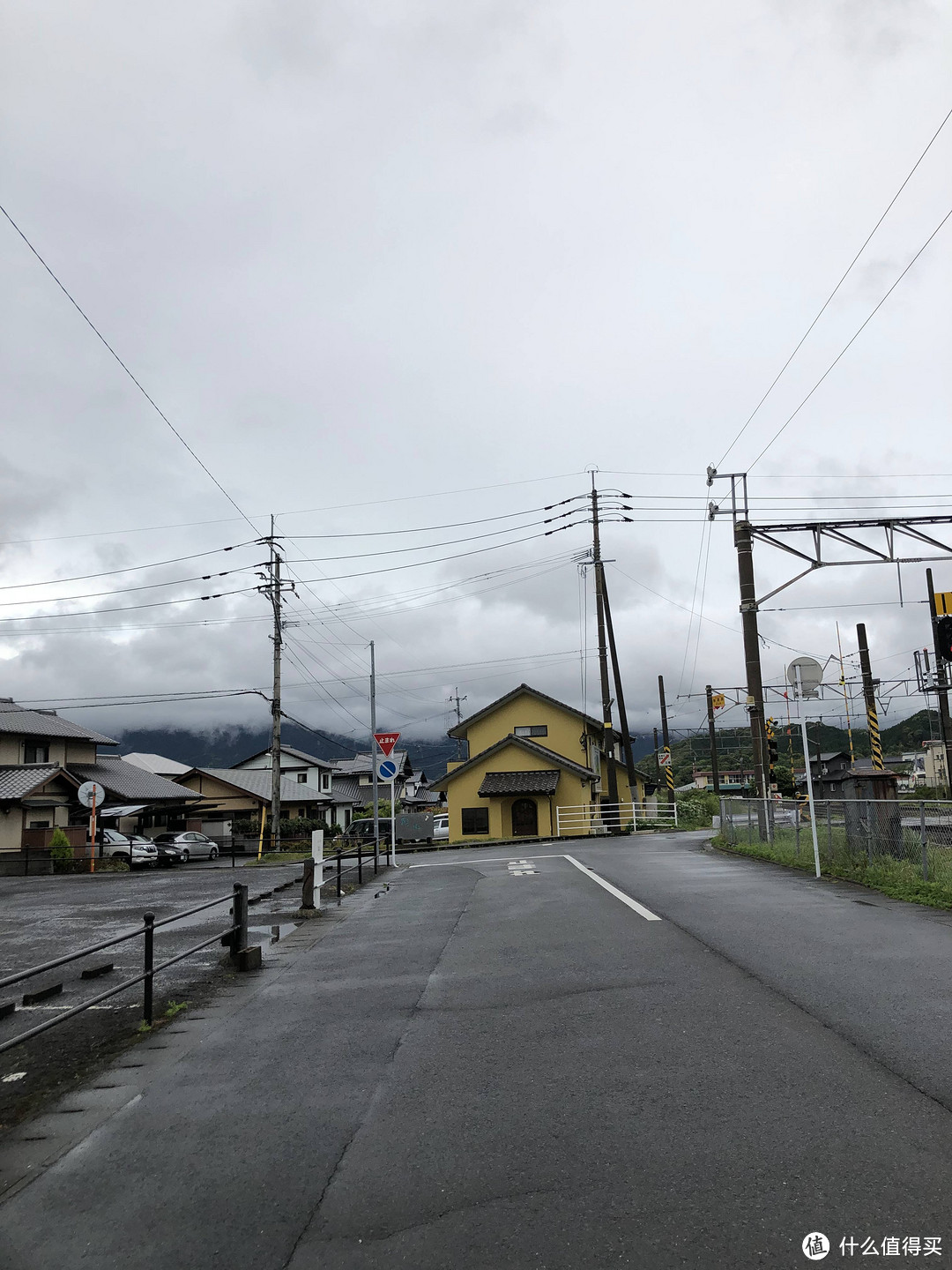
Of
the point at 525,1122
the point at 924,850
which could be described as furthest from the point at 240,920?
the point at 924,850

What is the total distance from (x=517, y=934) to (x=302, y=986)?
3047 mm

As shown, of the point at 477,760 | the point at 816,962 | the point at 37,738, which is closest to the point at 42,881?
the point at 37,738

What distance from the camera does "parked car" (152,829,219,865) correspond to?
40.3 m

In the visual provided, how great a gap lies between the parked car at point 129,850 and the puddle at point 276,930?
23.1 metres

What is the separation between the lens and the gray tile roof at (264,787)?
58.7 metres

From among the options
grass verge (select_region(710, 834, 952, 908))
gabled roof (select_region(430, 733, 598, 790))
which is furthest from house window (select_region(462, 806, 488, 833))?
grass verge (select_region(710, 834, 952, 908))

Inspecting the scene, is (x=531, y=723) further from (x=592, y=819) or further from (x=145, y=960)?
(x=145, y=960)

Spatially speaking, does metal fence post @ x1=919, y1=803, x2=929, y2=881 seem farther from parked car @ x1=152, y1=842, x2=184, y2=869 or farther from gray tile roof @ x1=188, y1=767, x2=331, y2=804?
gray tile roof @ x1=188, y1=767, x2=331, y2=804

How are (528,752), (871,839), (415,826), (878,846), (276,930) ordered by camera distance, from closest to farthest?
(276,930) → (878,846) → (871,839) → (415,826) → (528,752)

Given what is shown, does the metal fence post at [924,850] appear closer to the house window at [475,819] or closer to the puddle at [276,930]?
the puddle at [276,930]

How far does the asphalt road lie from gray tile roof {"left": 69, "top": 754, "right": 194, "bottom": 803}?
3980 centimetres

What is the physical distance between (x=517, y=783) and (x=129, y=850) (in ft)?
59.9

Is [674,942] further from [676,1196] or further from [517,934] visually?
[676,1196]

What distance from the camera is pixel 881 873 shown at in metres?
13.3
